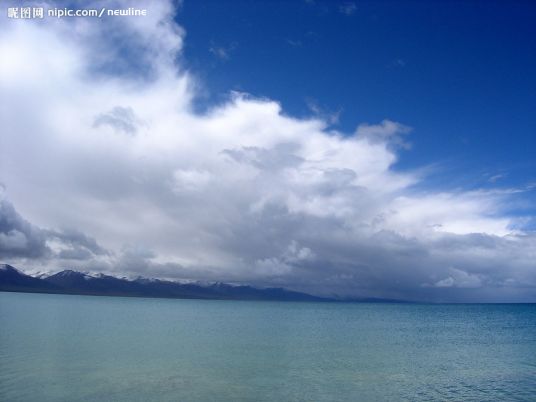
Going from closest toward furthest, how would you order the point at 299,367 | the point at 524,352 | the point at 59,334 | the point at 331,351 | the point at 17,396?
the point at 17,396 < the point at 299,367 < the point at 331,351 < the point at 524,352 < the point at 59,334

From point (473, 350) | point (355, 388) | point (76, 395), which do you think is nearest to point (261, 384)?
point (355, 388)

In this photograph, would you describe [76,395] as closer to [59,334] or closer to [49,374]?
[49,374]

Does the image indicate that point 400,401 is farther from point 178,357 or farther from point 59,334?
point 59,334

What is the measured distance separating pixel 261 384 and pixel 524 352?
5818 cm

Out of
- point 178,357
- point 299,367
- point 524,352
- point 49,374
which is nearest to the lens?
point 49,374

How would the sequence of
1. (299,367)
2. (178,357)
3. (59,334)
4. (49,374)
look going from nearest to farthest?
(49,374)
(299,367)
(178,357)
(59,334)

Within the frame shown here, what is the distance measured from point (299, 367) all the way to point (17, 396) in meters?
32.1

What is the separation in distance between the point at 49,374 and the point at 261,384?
2373 cm

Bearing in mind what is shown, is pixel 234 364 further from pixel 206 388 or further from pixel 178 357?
pixel 206 388

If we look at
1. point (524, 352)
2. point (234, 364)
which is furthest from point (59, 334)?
point (524, 352)

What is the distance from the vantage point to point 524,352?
75000mm

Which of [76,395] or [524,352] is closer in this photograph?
[76,395]

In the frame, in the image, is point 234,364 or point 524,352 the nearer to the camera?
point 234,364

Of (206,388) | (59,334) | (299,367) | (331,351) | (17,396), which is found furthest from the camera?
(59,334)
